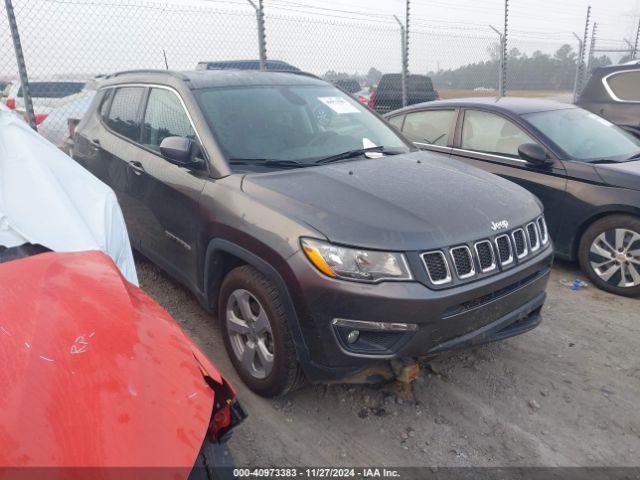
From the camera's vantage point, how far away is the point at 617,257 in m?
4.17

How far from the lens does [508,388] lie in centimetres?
298

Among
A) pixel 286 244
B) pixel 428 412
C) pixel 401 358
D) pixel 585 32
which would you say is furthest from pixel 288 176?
pixel 585 32

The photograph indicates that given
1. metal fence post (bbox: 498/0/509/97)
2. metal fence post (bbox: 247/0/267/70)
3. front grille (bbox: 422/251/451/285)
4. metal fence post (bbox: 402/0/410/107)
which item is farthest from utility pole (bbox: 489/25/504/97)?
front grille (bbox: 422/251/451/285)

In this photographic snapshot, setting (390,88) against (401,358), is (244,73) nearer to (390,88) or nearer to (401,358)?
(401,358)

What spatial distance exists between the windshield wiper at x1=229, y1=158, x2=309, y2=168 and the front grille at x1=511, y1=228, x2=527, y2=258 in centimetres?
128

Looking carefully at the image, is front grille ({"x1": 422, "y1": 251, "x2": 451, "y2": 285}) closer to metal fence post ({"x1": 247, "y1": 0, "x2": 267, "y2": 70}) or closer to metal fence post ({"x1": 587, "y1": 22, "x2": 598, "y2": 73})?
metal fence post ({"x1": 247, "y1": 0, "x2": 267, "y2": 70})

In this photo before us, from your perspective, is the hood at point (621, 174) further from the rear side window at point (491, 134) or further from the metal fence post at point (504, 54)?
the metal fence post at point (504, 54)

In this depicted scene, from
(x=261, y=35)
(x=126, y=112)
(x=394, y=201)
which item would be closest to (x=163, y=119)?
(x=126, y=112)

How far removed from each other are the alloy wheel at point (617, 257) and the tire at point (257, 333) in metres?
2.97

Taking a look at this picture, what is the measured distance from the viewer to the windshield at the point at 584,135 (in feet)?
15.1

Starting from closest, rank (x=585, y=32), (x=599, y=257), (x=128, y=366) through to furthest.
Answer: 1. (x=128, y=366)
2. (x=599, y=257)
3. (x=585, y=32)

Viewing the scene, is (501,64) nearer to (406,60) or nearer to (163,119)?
(406,60)

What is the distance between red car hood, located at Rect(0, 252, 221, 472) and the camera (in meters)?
1.33

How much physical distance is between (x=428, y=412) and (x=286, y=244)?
1232mm
